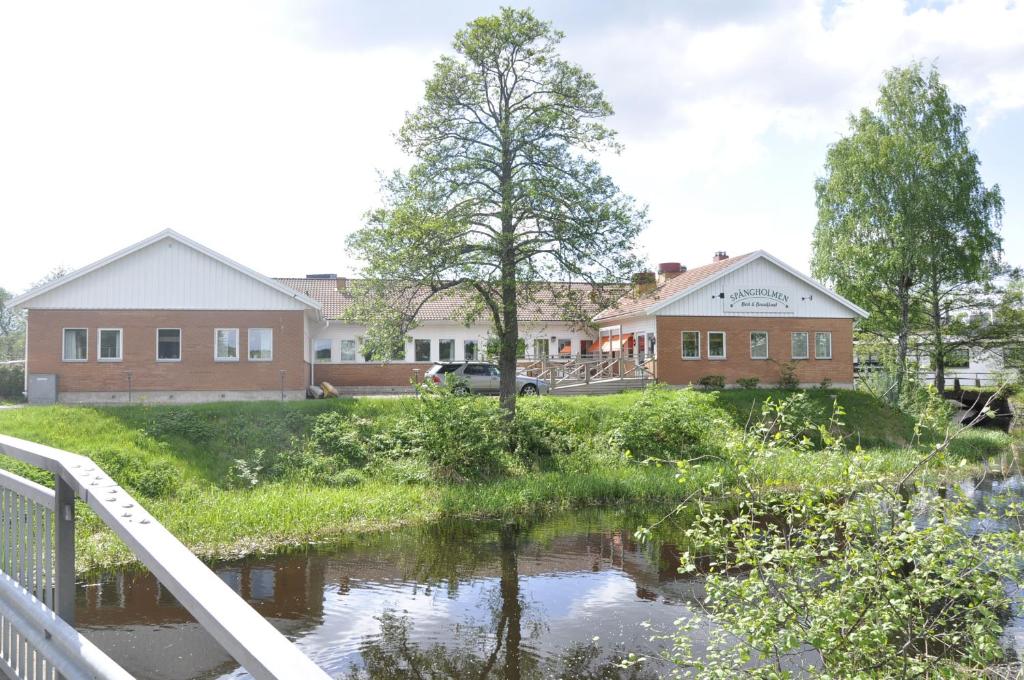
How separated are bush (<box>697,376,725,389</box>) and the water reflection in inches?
755

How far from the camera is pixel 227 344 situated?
27250mm

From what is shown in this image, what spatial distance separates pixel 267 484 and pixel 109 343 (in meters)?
12.4

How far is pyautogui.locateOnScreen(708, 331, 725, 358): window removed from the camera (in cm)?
3325

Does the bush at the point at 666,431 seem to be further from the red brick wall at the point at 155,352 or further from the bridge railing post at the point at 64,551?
the bridge railing post at the point at 64,551

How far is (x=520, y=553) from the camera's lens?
12.7 metres

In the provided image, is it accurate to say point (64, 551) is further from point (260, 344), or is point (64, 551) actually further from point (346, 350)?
point (346, 350)

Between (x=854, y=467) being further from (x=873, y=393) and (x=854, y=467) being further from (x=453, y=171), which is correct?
(x=873, y=393)

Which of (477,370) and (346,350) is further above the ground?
(346,350)

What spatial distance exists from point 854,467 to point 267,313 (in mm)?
24416

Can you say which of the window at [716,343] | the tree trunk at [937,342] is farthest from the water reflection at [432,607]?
the tree trunk at [937,342]

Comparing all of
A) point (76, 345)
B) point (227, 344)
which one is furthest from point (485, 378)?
point (76, 345)

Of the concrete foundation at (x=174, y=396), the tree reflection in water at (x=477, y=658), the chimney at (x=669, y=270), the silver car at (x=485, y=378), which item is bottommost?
the tree reflection in water at (x=477, y=658)

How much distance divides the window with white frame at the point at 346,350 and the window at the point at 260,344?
26.4 feet

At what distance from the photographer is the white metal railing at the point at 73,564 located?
1.53 metres
